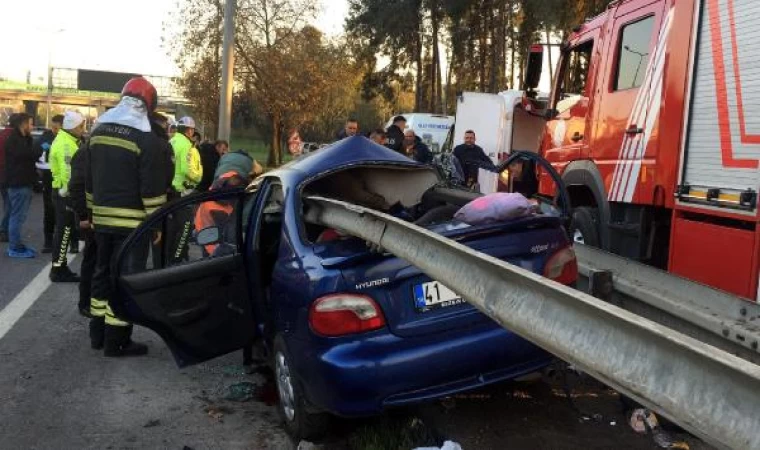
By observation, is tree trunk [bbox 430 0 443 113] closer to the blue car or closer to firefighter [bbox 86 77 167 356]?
firefighter [bbox 86 77 167 356]

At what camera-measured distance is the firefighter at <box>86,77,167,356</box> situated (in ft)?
17.7

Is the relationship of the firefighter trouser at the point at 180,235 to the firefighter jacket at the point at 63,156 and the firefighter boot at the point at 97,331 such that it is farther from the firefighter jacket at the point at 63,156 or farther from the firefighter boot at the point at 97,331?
the firefighter jacket at the point at 63,156

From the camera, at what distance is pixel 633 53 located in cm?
589

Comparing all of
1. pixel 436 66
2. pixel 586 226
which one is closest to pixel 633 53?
pixel 586 226

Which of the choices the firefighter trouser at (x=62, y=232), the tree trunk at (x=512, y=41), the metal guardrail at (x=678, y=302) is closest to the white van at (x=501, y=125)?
the firefighter trouser at (x=62, y=232)

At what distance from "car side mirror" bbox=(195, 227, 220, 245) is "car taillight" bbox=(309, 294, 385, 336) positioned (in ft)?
5.06

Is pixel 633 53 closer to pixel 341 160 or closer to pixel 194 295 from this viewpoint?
pixel 341 160

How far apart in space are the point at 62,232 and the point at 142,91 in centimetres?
304

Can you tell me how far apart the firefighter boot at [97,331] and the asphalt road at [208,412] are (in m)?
0.08

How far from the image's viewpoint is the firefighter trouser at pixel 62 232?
7.82 m

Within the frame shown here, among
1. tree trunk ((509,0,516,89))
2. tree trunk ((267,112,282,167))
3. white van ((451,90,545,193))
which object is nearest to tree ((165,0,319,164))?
tree trunk ((267,112,282,167))

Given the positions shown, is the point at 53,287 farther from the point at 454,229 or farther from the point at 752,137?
the point at 752,137

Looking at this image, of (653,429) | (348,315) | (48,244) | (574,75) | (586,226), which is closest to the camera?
(348,315)

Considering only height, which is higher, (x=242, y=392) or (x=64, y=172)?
(x=64, y=172)
